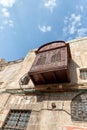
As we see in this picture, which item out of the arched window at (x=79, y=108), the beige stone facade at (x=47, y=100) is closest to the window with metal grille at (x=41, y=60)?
the beige stone facade at (x=47, y=100)

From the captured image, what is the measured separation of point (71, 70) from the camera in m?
10.6

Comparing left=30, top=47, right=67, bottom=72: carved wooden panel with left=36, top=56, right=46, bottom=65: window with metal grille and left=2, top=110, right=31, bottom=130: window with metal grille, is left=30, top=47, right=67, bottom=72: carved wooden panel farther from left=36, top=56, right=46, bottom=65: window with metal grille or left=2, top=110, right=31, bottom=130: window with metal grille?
left=2, top=110, right=31, bottom=130: window with metal grille

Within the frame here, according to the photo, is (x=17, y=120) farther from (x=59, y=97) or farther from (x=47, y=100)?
(x=59, y=97)

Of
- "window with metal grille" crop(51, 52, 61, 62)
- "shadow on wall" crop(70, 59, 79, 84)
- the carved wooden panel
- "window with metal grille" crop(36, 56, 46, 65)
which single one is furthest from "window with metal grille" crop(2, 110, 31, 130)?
"window with metal grille" crop(51, 52, 61, 62)

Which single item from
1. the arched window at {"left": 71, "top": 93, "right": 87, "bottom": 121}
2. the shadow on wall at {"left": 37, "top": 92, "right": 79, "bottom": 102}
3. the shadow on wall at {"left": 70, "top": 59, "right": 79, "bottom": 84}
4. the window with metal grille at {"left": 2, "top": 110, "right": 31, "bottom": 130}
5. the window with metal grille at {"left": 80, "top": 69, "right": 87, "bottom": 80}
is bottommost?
the window with metal grille at {"left": 2, "top": 110, "right": 31, "bottom": 130}

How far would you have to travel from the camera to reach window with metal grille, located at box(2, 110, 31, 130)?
8.05 metres

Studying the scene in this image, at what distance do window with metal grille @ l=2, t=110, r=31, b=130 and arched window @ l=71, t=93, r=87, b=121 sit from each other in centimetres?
246

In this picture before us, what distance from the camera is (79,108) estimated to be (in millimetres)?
8125

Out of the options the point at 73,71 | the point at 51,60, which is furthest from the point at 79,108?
the point at 51,60

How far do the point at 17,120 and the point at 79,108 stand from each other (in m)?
3.36

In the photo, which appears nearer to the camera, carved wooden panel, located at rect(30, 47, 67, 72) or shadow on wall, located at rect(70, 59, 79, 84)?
carved wooden panel, located at rect(30, 47, 67, 72)

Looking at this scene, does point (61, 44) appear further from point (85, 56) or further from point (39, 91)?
point (39, 91)

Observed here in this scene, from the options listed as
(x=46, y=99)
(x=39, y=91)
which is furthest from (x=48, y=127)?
(x=39, y=91)

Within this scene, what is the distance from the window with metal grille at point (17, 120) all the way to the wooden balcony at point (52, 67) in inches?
83.3
